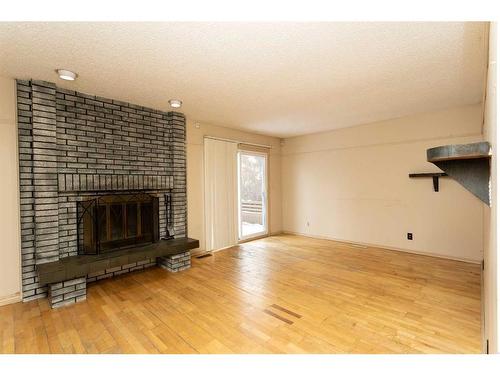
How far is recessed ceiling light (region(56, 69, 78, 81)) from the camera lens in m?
2.49

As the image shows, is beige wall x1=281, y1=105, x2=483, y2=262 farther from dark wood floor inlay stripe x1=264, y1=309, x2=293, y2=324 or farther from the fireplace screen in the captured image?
the fireplace screen

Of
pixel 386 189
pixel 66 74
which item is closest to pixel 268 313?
pixel 66 74

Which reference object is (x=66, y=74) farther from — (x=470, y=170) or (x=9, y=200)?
(x=470, y=170)

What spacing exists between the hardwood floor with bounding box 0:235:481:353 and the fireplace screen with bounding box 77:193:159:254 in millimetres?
499

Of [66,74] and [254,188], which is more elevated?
[66,74]

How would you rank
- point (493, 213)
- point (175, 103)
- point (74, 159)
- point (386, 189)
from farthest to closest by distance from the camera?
point (386, 189) < point (175, 103) < point (74, 159) < point (493, 213)

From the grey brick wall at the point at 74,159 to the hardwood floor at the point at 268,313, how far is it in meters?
0.72

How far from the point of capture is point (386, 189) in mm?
4660

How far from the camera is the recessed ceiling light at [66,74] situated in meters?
2.49

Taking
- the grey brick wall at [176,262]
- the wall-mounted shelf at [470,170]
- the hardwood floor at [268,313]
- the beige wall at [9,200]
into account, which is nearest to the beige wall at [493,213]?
the wall-mounted shelf at [470,170]

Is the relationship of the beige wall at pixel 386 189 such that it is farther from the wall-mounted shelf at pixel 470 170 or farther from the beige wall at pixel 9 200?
the beige wall at pixel 9 200

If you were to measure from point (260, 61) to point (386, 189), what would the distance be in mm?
3594

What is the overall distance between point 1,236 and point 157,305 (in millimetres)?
1806
